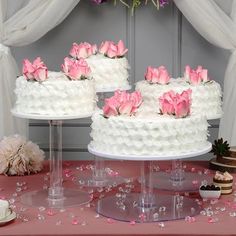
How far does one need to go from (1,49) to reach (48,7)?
324 mm

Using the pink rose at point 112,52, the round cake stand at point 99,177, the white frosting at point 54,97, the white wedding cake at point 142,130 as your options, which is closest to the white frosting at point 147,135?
the white wedding cake at point 142,130

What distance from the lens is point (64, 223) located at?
2.00 metres

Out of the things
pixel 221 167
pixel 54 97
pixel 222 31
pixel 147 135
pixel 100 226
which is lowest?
pixel 100 226

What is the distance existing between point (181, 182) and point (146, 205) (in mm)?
407

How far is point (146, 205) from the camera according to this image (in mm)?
2174

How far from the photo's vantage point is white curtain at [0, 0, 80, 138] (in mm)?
3330

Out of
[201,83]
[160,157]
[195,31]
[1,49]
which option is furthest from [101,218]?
[195,31]

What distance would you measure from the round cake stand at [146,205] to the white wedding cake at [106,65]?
46cm

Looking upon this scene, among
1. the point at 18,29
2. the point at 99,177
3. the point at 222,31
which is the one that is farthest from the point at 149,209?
the point at 18,29

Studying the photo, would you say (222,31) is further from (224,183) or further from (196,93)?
(224,183)

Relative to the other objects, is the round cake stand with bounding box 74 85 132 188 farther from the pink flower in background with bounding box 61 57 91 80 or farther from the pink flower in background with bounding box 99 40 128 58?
the pink flower in background with bounding box 61 57 91 80

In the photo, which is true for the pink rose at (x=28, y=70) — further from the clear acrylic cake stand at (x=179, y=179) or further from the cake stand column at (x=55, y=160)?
the clear acrylic cake stand at (x=179, y=179)

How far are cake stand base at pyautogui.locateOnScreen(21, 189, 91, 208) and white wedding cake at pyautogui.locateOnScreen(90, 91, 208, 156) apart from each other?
272mm

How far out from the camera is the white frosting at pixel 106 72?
259 cm
